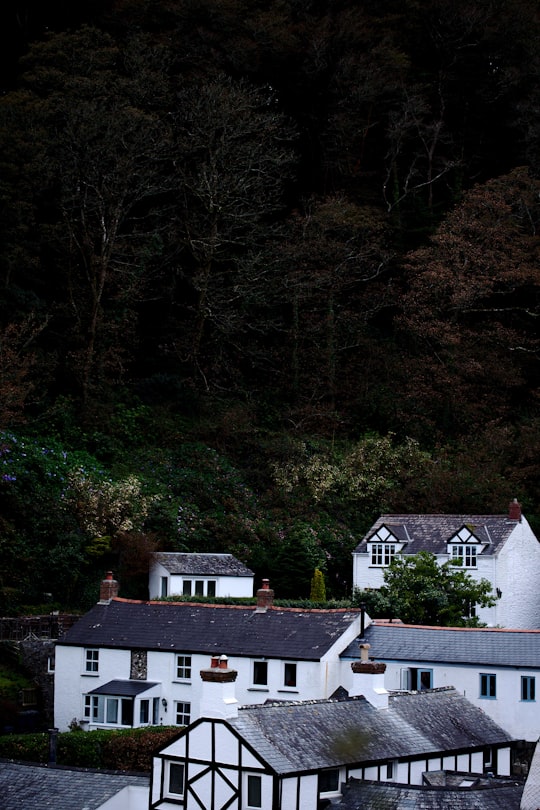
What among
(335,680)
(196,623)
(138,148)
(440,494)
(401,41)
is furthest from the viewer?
(401,41)

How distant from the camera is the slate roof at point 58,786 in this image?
29078mm

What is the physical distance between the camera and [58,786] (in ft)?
97.8

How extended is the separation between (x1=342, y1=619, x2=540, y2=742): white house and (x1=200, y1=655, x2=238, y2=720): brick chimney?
911 cm

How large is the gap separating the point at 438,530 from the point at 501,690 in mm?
12886

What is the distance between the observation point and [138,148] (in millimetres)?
58281

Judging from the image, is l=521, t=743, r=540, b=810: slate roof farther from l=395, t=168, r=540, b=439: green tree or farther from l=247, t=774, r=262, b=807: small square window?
l=395, t=168, r=540, b=439: green tree

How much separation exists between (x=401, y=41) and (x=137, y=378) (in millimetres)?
28275

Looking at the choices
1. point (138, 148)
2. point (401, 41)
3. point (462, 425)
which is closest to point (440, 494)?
point (462, 425)

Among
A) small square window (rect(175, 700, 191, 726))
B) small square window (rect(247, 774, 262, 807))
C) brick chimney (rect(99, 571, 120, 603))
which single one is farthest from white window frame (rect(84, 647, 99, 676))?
small square window (rect(247, 774, 262, 807))

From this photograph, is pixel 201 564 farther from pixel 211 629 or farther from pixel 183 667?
pixel 183 667

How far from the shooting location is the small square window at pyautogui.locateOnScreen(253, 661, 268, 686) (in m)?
39.0

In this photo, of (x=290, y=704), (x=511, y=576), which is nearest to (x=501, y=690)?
(x=290, y=704)

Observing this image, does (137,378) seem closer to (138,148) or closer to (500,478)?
(138,148)

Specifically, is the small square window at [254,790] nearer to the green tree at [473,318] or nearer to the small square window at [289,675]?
the small square window at [289,675]
